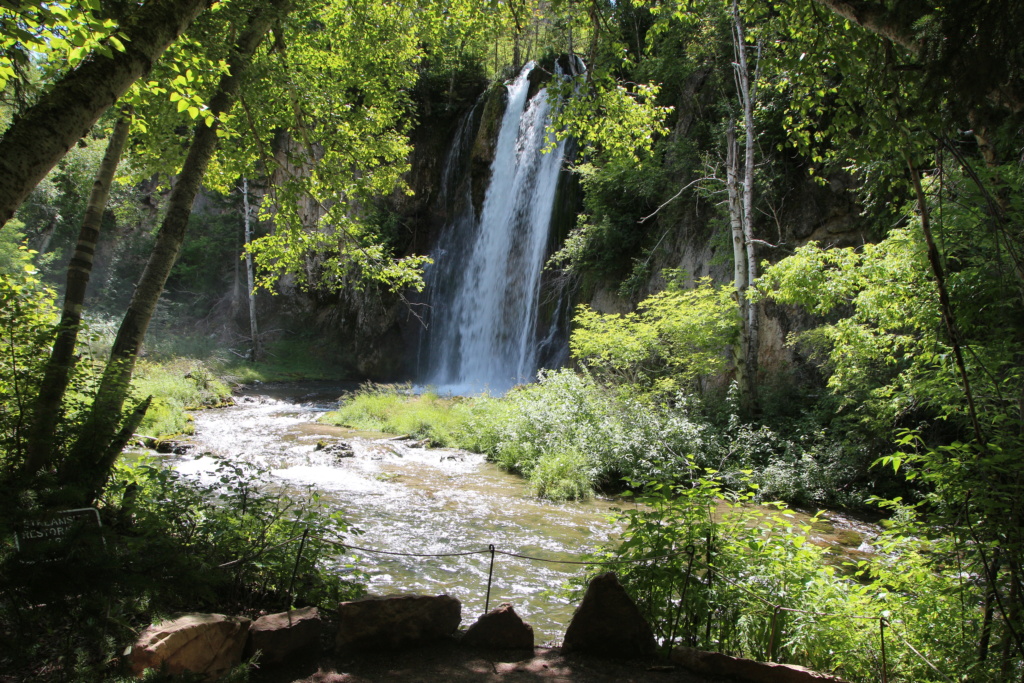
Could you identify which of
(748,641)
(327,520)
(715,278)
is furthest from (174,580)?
(715,278)

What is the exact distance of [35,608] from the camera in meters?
2.14

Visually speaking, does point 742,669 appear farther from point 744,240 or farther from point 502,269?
point 502,269

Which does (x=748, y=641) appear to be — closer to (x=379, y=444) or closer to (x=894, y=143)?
(x=894, y=143)

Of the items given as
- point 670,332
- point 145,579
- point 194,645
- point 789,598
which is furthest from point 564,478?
point 145,579

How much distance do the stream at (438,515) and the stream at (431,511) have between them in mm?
16

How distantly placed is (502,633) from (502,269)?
61.5 ft

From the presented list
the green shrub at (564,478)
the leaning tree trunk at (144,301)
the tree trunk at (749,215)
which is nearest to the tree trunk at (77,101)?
the leaning tree trunk at (144,301)

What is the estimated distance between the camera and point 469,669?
12.1ft

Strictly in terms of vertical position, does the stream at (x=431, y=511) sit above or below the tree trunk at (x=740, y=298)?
below

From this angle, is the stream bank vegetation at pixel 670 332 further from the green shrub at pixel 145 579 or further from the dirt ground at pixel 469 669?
the dirt ground at pixel 469 669

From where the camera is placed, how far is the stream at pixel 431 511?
595 centimetres

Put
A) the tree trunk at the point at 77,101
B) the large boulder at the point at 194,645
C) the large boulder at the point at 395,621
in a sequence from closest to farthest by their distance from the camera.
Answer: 1. the large boulder at the point at 194,645
2. the tree trunk at the point at 77,101
3. the large boulder at the point at 395,621

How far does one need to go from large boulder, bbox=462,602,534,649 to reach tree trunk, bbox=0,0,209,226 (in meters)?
3.57

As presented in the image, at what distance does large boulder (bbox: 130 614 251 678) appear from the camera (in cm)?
278
